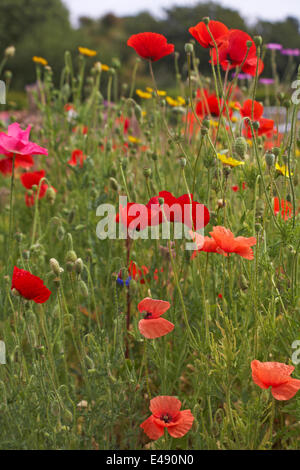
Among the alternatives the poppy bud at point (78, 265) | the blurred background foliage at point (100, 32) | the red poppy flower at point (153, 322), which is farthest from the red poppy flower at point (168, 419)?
the blurred background foliage at point (100, 32)

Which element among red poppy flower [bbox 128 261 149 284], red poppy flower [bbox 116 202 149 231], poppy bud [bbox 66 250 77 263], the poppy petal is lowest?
the poppy petal

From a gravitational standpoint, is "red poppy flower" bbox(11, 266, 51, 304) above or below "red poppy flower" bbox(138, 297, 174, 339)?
above

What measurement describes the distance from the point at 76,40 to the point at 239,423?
1772 cm

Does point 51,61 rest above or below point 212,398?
above

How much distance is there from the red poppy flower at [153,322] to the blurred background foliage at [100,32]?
35.6ft

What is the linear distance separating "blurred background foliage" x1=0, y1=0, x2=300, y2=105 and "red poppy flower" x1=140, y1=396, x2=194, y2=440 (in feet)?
35.7

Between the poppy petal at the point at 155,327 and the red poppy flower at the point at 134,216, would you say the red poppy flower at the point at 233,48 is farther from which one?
the poppy petal at the point at 155,327

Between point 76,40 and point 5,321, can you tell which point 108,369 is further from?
point 76,40

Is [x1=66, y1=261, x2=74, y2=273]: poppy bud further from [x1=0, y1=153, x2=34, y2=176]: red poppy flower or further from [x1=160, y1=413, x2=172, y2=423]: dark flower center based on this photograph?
[x1=0, y1=153, x2=34, y2=176]: red poppy flower

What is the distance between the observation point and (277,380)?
81 centimetres

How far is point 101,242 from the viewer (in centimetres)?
140

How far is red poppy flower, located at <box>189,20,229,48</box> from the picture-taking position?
1.08m

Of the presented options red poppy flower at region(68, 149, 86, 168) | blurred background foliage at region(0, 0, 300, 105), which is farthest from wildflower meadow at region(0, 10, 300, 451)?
blurred background foliage at region(0, 0, 300, 105)
